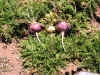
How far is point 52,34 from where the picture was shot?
2.84 m

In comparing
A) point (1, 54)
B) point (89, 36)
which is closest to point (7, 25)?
point (1, 54)

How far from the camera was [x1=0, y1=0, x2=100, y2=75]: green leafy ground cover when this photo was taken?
2.57 metres

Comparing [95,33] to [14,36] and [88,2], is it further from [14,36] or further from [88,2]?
[14,36]

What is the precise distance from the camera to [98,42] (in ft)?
8.63

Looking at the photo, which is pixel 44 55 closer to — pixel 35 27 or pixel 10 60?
pixel 35 27

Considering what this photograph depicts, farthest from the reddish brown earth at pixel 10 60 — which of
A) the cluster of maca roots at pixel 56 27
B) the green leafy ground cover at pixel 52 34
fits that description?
the cluster of maca roots at pixel 56 27

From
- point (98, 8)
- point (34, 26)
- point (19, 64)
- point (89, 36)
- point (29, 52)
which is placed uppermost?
point (98, 8)

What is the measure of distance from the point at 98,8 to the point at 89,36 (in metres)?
0.61

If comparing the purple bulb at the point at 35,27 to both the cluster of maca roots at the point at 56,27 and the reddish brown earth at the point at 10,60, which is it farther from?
the reddish brown earth at the point at 10,60

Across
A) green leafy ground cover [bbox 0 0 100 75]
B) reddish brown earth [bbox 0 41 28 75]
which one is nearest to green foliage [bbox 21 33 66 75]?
green leafy ground cover [bbox 0 0 100 75]

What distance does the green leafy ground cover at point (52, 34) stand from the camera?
2570 millimetres

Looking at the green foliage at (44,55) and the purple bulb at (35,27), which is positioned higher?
the purple bulb at (35,27)

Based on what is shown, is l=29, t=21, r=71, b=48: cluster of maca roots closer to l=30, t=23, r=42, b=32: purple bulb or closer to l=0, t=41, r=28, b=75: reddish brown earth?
l=30, t=23, r=42, b=32: purple bulb

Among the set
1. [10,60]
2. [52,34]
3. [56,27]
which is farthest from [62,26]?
[10,60]
